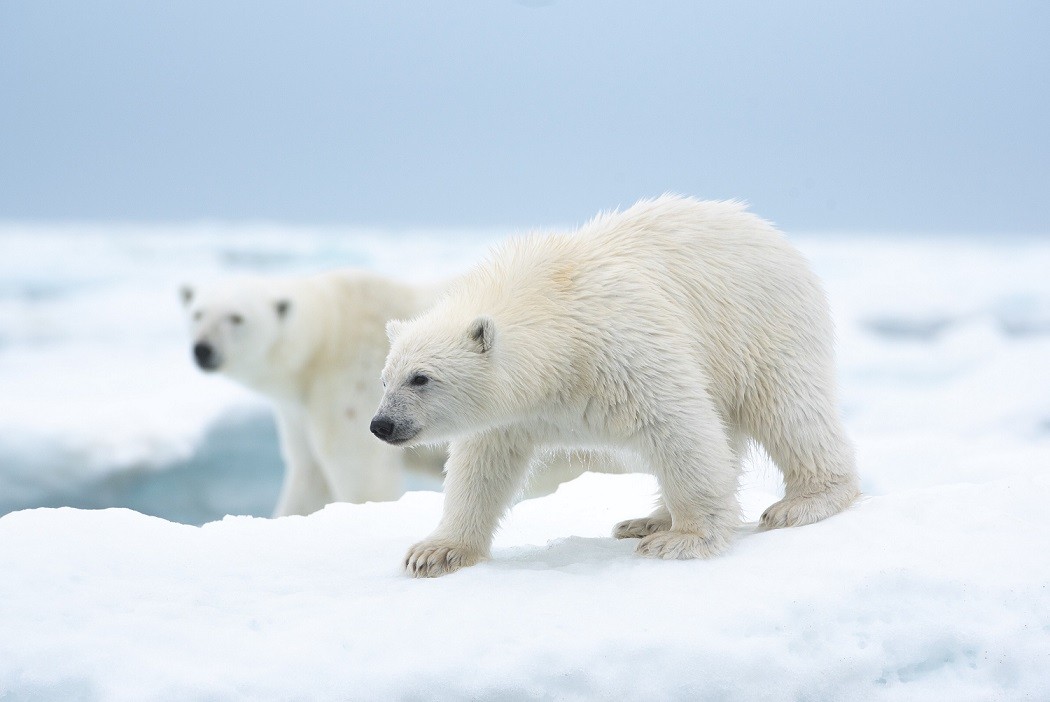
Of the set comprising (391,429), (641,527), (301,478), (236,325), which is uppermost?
(391,429)

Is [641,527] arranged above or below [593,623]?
below

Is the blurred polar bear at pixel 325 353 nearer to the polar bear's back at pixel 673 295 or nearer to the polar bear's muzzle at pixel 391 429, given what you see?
the polar bear's back at pixel 673 295

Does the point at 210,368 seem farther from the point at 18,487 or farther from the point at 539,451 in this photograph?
the point at 539,451

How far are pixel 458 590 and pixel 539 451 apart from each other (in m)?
0.57

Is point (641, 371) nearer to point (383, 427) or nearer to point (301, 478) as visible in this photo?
point (383, 427)

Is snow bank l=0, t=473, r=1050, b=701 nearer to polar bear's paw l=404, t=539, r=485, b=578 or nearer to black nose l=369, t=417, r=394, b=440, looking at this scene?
polar bear's paw l=404, t=539, r=485, b=578

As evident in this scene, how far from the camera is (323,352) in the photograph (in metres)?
6.79

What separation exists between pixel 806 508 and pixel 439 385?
1202 mm

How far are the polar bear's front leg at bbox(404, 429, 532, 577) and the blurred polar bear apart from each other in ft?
10.7

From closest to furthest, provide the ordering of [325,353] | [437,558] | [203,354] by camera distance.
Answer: [437,558] → [203,354] → [325,353]

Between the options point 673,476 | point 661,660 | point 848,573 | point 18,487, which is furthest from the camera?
point 18,487

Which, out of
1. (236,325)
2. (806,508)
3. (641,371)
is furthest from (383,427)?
(236,325)

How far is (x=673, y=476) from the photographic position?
281 cm

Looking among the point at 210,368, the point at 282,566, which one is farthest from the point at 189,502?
the point at 282,566
